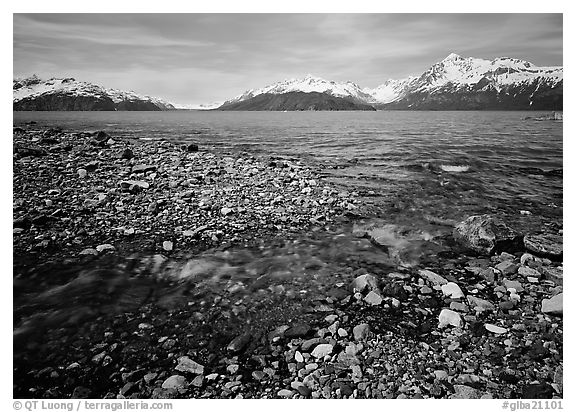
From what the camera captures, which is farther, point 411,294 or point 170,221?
point 170,221

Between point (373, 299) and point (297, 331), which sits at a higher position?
point (373, 299)

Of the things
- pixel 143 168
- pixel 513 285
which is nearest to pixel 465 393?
pixel 513 285

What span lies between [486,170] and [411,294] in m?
8.84

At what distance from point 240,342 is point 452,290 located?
289 cm

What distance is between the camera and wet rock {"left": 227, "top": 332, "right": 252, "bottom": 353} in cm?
354

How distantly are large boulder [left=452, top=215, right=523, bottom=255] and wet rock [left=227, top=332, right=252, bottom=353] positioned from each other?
4.28 m

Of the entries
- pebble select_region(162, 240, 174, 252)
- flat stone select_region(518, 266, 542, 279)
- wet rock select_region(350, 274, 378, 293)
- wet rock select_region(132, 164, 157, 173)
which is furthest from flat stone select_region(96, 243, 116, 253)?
flat stone select_region(518, 266, 542, 279)

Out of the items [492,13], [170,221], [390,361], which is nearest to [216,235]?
[170,221]

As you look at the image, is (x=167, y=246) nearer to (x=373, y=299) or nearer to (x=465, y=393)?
(x=373, y=299)

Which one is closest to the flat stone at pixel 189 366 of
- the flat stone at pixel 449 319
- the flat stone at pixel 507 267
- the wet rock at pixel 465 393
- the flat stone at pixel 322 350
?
the flat stone at pixel 322 350

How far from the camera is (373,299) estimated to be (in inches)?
168

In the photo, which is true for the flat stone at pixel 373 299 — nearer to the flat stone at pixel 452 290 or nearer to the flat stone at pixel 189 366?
the flat stone at pixel 452 290
